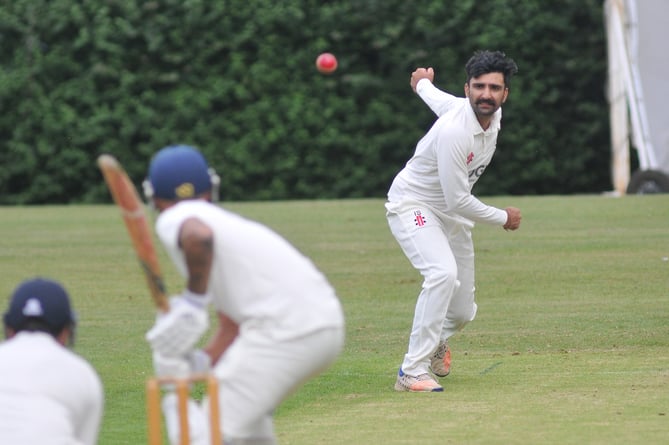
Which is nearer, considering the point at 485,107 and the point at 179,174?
the point at 179,174

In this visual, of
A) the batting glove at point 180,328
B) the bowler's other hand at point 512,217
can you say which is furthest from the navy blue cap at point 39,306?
the bowler's other hand at point 512,217

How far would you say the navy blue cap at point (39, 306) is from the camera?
4.42 m

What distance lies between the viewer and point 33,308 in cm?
442

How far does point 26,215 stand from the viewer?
66.0 feet

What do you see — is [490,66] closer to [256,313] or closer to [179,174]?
[179,174]

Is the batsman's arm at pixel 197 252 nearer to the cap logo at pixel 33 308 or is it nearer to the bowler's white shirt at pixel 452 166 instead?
the cap logo at pixel 33 308

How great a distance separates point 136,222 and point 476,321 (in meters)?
6.69

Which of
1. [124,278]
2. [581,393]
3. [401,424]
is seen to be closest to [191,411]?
[401,424]

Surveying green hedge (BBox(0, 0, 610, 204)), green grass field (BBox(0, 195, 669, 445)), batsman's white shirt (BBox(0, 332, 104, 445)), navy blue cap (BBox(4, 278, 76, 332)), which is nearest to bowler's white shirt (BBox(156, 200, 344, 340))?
navy blue cap (BBox(4, 278, 76, 332))

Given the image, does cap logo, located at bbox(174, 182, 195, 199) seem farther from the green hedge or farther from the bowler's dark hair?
the green hedge

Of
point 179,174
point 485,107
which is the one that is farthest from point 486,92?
point 179,174

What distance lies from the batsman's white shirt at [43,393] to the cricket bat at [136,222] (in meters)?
0.47

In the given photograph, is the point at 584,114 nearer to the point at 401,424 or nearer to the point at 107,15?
the point at 107,15

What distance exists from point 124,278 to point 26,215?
652 centimetres
